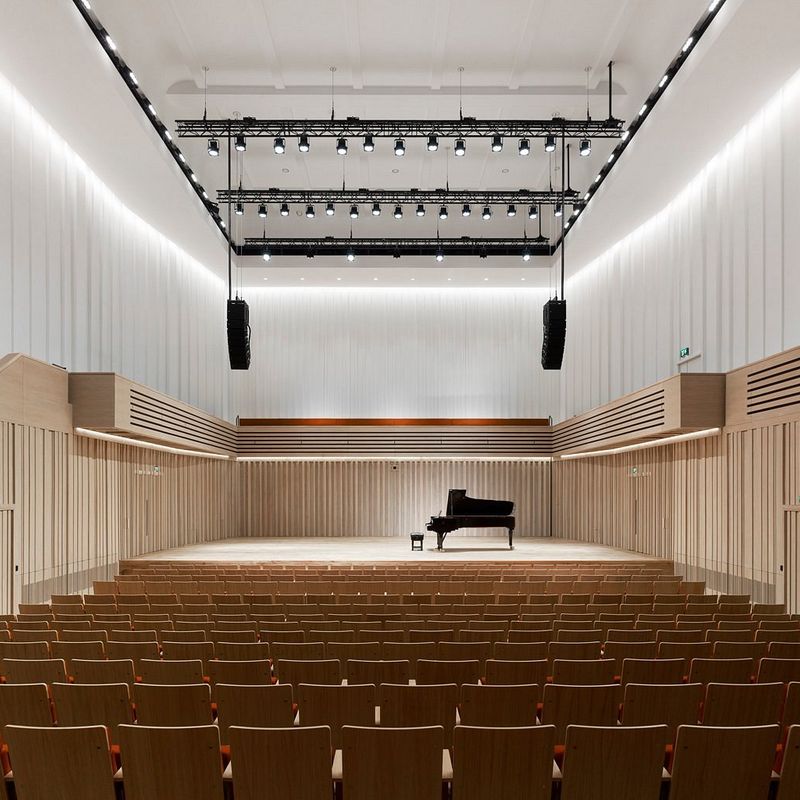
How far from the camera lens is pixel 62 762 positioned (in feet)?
9.21

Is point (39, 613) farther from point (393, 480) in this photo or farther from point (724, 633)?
point (393, 480)

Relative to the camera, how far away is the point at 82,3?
9.17 metres

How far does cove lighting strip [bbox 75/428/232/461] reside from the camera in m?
12.3

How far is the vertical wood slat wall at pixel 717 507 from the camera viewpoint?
33.1ft

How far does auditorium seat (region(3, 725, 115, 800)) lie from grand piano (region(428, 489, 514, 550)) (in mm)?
13692

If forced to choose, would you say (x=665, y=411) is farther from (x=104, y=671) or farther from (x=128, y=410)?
(x=104, y=671)

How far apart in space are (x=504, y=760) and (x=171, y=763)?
1.20m

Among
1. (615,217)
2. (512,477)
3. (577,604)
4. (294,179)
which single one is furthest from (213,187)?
(577,604)

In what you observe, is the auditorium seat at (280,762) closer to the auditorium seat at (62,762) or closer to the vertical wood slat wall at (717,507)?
the auditorium seat at (62,762)

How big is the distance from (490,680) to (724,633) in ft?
Result: 7.06

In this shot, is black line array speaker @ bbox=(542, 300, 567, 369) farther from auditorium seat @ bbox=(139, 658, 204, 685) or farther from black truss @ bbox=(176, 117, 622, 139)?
auditorium seat @ bbox=(139, 658, 204, 685)

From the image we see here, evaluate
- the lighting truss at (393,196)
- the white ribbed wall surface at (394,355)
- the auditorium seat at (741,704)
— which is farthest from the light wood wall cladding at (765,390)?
the white ribbed wall surface at (394,355)

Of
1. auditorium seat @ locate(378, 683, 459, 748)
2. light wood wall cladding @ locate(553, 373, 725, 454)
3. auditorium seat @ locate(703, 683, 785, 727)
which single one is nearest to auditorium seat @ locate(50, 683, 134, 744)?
auditorium seat @ locate(378, 683, 459, 748)

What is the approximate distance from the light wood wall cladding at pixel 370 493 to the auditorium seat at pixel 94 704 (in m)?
18.5
